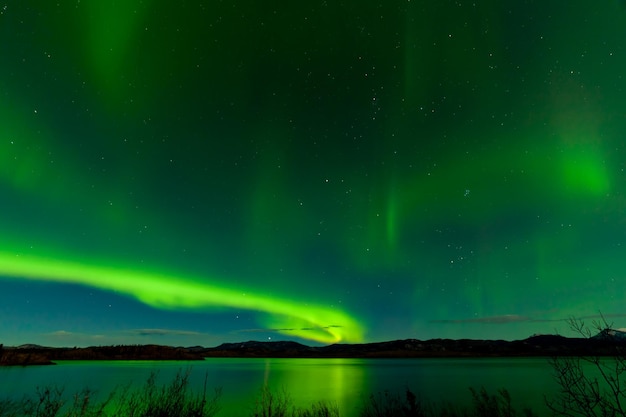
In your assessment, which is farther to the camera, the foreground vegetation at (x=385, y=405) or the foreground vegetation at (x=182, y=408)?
the foreground vegetation at (x=182, y=408)

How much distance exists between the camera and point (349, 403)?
4084 cm

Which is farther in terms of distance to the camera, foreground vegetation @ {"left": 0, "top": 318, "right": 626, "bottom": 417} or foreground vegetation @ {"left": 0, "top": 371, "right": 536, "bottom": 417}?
foreground vegetation @ {"left": 0, "top": 371, "right": 536, "bottom": 417}

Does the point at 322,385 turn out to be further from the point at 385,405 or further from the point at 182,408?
the point at 182,408

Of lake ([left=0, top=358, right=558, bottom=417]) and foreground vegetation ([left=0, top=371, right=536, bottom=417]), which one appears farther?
lake ([left=0, top=358, right=558, bottom=417])

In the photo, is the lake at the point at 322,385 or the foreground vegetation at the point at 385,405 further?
the lake at the point at 322,385

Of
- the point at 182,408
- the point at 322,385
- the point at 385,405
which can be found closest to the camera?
the point at 182,408

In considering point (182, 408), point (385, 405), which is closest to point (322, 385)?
Result: point (385, 405)

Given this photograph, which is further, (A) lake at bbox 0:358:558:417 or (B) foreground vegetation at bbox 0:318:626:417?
(A) lake at bbox 0:358:558:417

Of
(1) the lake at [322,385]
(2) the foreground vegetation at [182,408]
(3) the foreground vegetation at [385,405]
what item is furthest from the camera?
(1) the lake at [322,385]

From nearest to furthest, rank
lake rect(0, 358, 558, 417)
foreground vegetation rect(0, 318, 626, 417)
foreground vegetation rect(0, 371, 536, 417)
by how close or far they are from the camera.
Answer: foreground vegetation rect(0, 318, 626, 417) < foreground vegetation rect(0, 371, 536, 417) < lake rect(0, 358, 558, 417)

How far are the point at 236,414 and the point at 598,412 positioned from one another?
28.2 m

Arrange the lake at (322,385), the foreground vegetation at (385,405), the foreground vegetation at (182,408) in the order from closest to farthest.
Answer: the foreground vegetation at (385,405) → the foreground vegetation at (182,408) → the lake at (322,385)

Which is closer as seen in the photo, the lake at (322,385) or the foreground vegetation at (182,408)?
the foreground vegetation at (182,408)

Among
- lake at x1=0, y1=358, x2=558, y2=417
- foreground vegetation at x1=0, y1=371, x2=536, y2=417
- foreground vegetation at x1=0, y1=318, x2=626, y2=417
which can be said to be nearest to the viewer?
foreground vegetation at x1=0, y1=318, x2=626, y2=417
